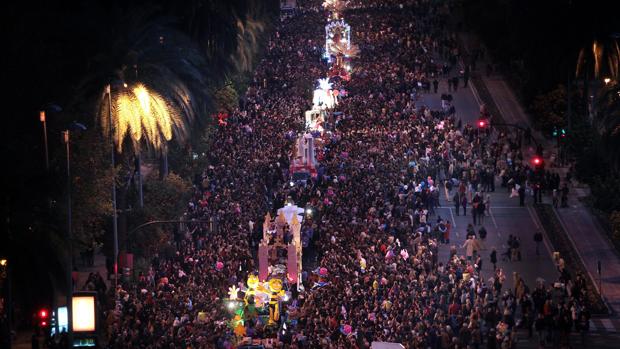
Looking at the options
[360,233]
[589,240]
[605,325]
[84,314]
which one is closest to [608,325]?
[605,325]

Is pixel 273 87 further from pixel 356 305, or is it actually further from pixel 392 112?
pixel 356 305

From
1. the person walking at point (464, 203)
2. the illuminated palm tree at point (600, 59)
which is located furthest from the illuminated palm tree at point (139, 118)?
the illuminated palm tree at point (600, 59)

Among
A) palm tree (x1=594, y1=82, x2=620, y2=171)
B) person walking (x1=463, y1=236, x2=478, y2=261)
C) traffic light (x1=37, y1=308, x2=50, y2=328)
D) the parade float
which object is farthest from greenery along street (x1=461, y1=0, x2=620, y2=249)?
traffic light (x1=37, y1=308, x2=50, y2=328)

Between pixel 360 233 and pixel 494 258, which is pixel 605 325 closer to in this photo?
pixel 494 258

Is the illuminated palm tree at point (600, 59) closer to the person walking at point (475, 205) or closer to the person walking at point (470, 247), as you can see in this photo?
the person walking at point (475, 205)

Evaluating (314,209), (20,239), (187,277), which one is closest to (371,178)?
(314,209)
